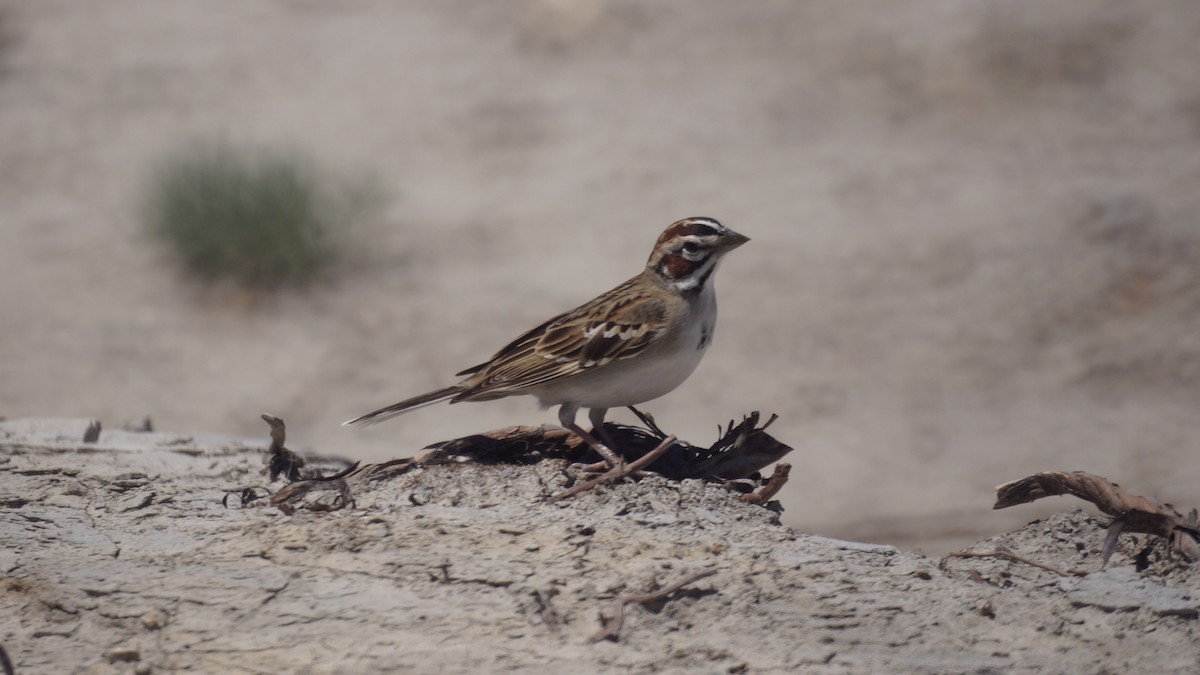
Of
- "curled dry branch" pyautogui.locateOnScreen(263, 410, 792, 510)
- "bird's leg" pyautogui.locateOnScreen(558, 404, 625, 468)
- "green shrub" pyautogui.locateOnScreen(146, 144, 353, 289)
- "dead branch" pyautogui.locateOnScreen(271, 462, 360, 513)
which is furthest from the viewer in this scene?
"green shrub" pyautogui.locateOnScreen(146, 144, 353, 289)

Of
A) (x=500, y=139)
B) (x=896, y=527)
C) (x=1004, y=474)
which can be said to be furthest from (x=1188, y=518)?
(x=500, y=139)

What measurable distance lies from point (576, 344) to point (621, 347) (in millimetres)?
264

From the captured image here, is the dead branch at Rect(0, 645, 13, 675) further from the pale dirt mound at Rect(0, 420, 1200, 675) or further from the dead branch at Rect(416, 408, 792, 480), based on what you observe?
the dead branch at Rect(416, 408, 792, 480)

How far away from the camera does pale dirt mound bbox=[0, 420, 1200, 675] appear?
4.13 meters

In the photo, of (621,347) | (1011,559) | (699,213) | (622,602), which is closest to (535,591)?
(622,602)

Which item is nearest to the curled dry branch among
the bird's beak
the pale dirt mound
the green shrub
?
the pale dirt mound

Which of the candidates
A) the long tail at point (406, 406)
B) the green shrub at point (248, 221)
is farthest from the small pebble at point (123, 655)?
the green shrub at point (248, 221)

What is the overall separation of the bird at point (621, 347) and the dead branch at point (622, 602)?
1.01 meters

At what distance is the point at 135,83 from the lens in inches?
723

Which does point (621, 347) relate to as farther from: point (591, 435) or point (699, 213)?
point (699, 213)

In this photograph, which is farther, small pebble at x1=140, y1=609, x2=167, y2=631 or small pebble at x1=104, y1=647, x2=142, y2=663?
small pebble at x1=140, y1=609, x2=167, y2=631

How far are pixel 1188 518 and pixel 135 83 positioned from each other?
53.0ft

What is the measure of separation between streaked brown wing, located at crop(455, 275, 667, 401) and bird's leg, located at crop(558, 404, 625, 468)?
0.48 feet

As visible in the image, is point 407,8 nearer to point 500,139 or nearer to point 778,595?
point 500,139
